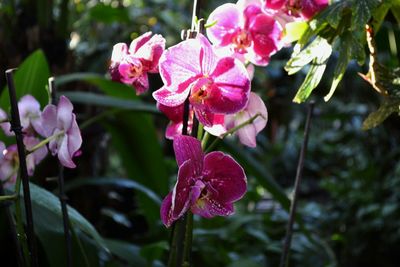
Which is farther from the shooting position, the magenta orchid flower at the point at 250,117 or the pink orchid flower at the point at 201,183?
the magenta orchid flower at the point at 250,117

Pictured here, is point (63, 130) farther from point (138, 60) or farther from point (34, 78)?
point (34, 78)

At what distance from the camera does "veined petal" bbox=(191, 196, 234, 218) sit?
401 millimetres

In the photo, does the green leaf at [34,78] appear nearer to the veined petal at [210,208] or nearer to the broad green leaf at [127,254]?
the broad green leaf at [127,254]

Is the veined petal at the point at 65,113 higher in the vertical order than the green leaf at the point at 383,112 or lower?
higher

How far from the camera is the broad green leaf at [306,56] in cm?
48

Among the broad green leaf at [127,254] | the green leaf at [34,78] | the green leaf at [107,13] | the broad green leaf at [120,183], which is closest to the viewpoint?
the broad green leaf at [127,254]

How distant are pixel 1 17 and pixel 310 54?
1.01 m

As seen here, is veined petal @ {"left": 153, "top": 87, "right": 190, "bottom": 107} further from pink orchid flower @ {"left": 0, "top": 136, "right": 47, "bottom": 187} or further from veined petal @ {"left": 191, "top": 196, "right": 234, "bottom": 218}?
pink orchid flower @ {"left": 0, "top": 136, "right": 47, "bottom": 187}

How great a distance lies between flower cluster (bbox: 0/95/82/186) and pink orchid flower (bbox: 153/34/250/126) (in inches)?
3.5

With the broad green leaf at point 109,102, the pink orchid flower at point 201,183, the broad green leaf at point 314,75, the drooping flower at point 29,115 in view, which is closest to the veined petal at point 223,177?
the pink orchid flower at point 201,183

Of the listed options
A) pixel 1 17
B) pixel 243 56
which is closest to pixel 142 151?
pixel 1 17

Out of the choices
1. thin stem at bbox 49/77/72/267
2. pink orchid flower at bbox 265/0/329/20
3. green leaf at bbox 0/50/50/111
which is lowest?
green leaf at bbox 0/50/50/111

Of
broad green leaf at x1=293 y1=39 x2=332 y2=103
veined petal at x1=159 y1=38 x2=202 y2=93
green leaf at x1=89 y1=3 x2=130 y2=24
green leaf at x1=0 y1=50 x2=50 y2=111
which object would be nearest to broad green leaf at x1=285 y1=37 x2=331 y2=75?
broad green leaf at x1=293 y1=39 x2=332 y2=103

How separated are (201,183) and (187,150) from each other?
0.03 meters
